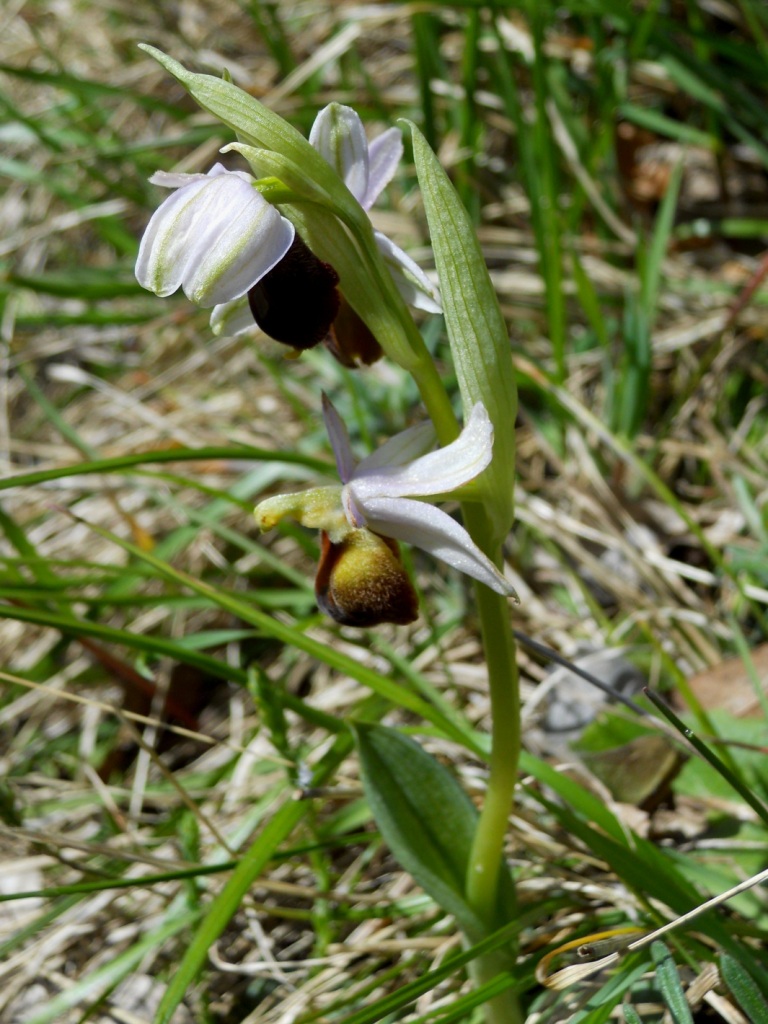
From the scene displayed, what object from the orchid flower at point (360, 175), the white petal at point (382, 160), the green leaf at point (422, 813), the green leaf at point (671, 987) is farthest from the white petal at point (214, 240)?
the green leaf at point (671, 987)

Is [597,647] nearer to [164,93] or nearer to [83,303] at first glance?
[83,303]

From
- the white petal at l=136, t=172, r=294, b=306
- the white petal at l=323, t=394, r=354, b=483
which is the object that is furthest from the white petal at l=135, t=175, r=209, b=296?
the white petal at l=323, t=394, r=354, b=483

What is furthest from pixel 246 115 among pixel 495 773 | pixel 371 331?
pixel 495 773

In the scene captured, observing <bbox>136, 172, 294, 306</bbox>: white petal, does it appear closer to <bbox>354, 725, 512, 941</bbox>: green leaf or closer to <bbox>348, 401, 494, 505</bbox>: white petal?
<bbox>348, 401, 494, 505</bbox>: white petal

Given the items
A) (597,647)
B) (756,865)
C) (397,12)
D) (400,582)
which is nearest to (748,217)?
(397,12)

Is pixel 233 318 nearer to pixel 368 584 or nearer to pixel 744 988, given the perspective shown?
pixel 368 584

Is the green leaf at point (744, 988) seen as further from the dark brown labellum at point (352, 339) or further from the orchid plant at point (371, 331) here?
the dark brown labellum at point (352, 339)

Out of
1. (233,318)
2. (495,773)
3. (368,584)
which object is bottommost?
(495,773)
